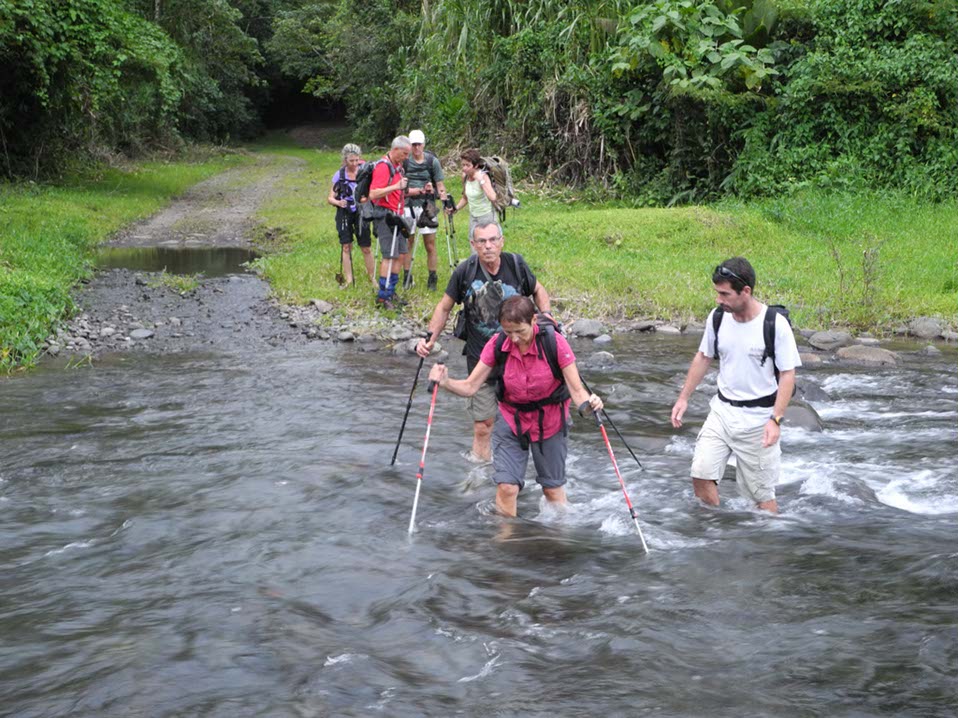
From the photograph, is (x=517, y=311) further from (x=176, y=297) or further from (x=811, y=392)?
(x=176, y=297)

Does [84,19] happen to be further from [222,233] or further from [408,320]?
[408,320]

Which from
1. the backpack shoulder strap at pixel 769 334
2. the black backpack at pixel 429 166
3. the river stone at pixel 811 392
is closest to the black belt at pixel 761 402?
the backpack shoulder strap at pixel 769 334

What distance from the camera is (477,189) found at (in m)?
14.8

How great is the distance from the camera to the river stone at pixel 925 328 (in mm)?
13305

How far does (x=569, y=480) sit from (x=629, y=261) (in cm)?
894

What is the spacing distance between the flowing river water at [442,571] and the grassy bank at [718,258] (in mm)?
3731

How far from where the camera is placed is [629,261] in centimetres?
1708

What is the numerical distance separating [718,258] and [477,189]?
15.7ft

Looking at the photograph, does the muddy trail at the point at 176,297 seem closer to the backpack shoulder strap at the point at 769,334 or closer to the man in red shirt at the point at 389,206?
the man in red shirt at the point at 389,206

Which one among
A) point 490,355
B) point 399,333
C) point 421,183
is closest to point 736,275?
point 490,355

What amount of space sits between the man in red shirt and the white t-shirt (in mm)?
7542

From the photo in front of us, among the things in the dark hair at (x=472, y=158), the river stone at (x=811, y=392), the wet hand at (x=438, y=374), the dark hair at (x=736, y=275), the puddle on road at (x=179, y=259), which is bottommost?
the puddle on road at (x=179, y=259)

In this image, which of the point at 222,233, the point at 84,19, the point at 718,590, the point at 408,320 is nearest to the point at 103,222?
the point at 222,233

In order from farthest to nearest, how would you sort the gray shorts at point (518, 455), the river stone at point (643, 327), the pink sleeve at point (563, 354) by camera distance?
the river stone at point (643, 327), the gray shorts at point (518, 455), the pink sleeve at point (563, 354)
